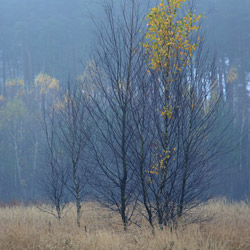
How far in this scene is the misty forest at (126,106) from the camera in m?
8.23

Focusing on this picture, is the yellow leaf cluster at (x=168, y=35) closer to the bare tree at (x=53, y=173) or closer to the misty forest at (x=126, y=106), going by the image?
the misty forest at (x=126, y=106)

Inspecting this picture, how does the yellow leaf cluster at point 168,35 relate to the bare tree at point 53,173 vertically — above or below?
above

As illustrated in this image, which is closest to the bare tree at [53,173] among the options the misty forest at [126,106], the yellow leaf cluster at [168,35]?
the misty forest at [126,106]

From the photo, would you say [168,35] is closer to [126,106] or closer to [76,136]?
[126,106]

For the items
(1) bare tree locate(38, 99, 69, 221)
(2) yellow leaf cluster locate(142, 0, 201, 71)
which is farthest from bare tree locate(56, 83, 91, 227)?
(2) yellow leaf cluster locate(142, 0, 201, 71)

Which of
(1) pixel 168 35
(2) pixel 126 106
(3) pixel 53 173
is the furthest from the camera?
(3) pixel 53 173

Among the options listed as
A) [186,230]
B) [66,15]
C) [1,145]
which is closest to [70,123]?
[186,230]

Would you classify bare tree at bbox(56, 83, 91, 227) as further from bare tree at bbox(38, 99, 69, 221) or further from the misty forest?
bare tree at bbox(38, 99, 69, 221)

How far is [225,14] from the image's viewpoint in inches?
1388

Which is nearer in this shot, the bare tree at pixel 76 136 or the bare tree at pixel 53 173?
the bare tree at pixel 76 136

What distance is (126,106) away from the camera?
27.3 ft

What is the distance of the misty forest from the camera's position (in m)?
8.23

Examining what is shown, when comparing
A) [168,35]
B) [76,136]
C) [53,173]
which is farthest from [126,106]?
[53,173]

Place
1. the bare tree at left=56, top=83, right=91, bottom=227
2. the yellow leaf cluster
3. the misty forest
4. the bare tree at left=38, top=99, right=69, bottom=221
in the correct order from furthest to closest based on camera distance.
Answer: the bare tree at left=38, top=99, right=69, bottom=221
the bare tree at left=56, top=83, right=91, bottom=227
the misty forest
the yellow leaf cluster
